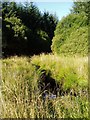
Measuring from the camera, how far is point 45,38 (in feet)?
68.7

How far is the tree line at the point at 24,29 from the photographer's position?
59.0ft

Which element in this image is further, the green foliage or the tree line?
the tree line

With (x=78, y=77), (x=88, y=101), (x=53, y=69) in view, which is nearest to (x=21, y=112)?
(x=88, y=101)

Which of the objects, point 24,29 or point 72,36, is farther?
point 24,29

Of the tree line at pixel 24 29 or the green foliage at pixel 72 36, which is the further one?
the tree line at pixel 24 29

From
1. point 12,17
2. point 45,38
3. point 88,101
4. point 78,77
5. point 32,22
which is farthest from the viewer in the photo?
point 32,22

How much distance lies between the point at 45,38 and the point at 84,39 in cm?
817

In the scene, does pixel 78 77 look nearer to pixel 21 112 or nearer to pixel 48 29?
pixel 21 112

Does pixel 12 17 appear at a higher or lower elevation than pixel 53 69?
higher

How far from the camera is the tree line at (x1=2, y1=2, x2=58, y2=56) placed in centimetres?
1797

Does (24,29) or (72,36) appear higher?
(24,29)

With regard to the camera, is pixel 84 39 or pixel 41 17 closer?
pixel 84 39

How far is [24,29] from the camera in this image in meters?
18.8

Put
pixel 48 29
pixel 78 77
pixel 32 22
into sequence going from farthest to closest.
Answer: pixel 48 29 < pixel 32 22 < pixel 78 77
